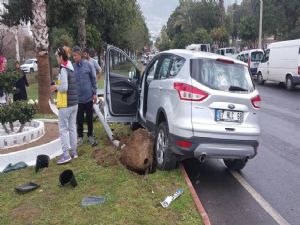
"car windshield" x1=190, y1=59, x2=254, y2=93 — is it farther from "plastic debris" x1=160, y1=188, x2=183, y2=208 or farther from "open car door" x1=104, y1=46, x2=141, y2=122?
"open car door" x1=104, y1=46, x2=141, y2=122

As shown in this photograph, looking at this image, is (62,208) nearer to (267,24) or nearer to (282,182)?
(282,182)

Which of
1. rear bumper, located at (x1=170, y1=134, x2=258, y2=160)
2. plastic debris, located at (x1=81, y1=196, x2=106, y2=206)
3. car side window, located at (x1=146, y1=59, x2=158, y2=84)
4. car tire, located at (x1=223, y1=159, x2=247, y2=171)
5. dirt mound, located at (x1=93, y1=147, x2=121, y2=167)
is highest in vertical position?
car side window, located at (x1=146, y1=59, x2=158, y2=84)

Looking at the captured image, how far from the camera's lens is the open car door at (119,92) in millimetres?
8062

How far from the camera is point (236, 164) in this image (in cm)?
699

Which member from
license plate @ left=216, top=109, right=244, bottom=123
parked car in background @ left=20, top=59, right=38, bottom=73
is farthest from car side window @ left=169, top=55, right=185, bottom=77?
parked car in background @ left=20, top=59, right=38, bottom=73

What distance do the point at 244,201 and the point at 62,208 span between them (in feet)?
8.09

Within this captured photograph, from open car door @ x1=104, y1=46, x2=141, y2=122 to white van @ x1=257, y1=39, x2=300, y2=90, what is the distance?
13304mm

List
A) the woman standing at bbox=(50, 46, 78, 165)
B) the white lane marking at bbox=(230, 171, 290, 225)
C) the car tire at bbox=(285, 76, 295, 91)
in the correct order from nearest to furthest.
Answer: the white lane marking at bbox=(230, 171, 290, 225)
the woman standing at bbox=(50, 46, 78, 165)
the car tire at bbox=(285, 76, 295, 91)

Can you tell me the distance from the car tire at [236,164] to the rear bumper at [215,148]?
76 centimetres


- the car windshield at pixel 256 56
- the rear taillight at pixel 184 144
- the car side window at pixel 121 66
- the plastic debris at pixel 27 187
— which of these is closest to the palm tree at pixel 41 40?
the car side window at pixel 121 66

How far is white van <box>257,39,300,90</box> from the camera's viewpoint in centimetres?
1959

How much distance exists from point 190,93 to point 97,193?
6.30ft

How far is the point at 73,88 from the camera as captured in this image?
6.88 m

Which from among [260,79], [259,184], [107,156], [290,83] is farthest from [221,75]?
[260,79]
